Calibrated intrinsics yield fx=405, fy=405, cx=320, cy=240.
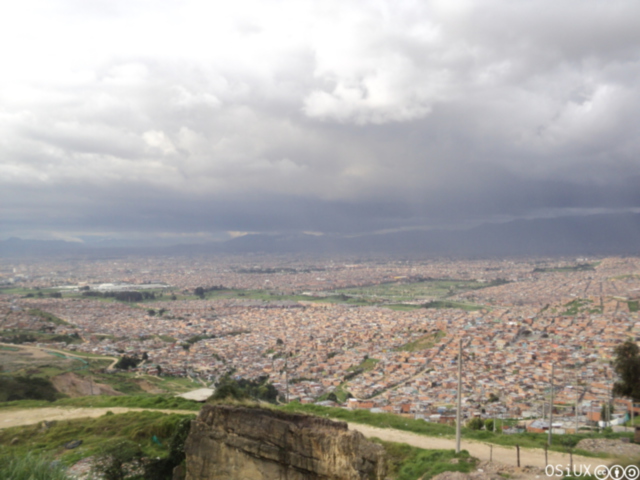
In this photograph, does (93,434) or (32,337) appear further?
(32,337)

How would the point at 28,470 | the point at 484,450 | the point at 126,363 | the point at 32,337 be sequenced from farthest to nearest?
1. the point at 32,337
2. the point at 126,363
3. the point at 484,450
4. the point at 28,470

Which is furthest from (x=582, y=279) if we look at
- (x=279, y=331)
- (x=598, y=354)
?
(x=279, y=331)

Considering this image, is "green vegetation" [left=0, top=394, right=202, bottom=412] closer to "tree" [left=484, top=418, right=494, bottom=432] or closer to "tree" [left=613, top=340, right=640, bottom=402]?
"tree" [left=484, top=418, right=494, bottom=432]

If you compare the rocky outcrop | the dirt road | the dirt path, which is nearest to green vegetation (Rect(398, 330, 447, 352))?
the dirt road

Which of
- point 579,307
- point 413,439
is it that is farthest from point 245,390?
point 579,307

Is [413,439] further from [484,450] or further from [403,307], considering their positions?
[403,307]
